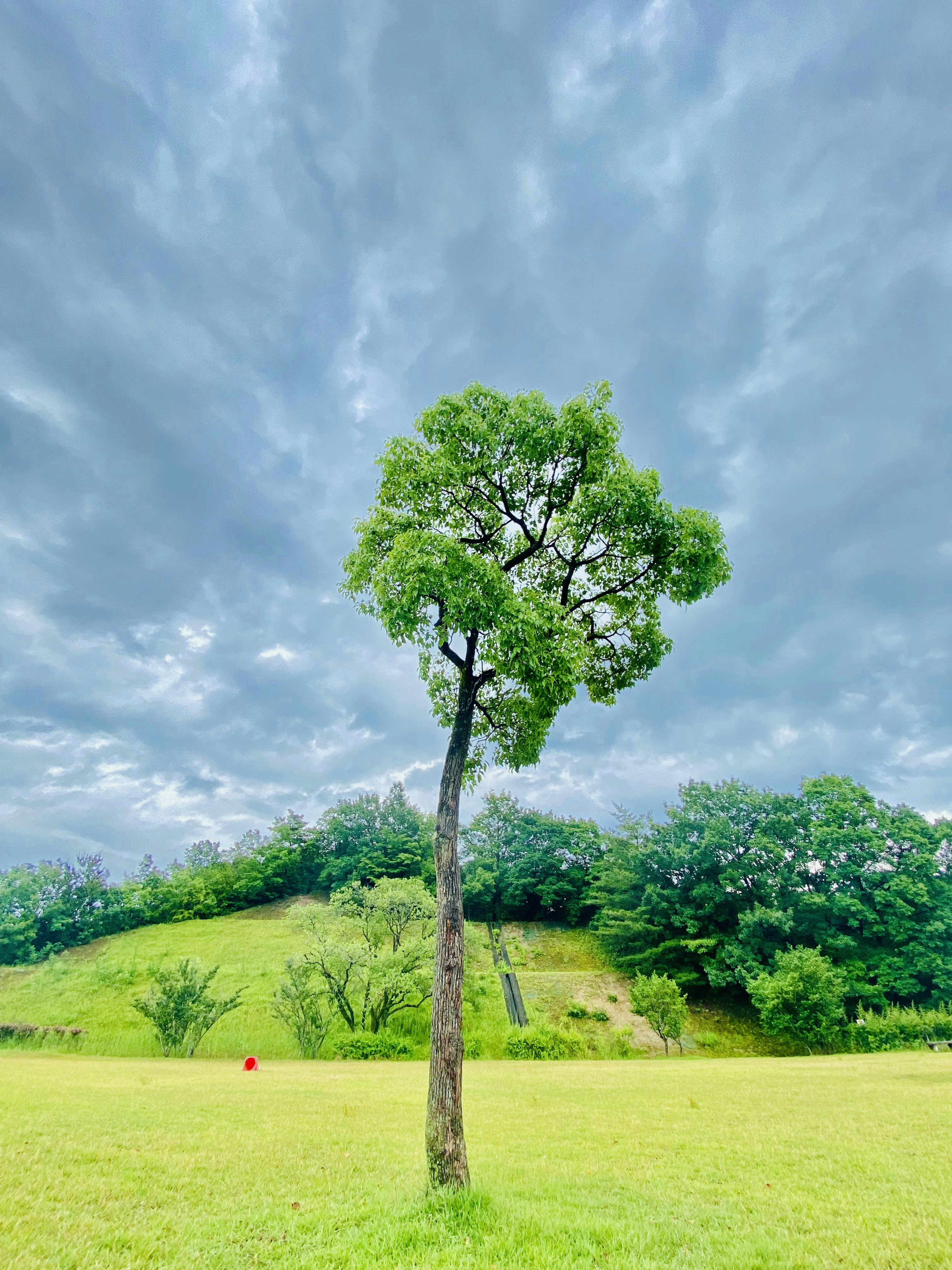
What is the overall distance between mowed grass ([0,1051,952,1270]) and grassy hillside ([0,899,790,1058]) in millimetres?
18035

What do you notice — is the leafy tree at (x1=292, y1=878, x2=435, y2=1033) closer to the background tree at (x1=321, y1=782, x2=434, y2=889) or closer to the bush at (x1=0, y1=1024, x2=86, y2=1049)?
the bush at (x1=0, y1=1024, x2=86, y2=1049)

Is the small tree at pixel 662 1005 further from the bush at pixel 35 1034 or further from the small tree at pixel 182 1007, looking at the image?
the bush at pixel 35 1034

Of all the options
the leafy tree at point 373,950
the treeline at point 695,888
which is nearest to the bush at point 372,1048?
the leafy tree at point 373,950

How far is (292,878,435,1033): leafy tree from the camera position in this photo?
84.8 feet

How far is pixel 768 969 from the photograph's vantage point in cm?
3300

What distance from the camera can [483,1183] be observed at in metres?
6.14

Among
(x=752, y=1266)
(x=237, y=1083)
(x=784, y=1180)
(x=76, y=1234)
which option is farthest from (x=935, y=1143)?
(x=237, y=1083)

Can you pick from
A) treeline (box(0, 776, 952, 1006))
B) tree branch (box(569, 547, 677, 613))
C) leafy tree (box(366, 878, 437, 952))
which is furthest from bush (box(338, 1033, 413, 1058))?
tree branch (box(569, 547, 677, 613))

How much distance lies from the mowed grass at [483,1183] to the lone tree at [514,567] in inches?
79.5

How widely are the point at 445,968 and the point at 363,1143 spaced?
371 cm

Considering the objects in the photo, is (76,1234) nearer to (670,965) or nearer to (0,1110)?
(0,1110)

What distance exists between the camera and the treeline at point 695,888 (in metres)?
33.3

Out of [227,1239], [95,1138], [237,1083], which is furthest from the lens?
[237,1083]

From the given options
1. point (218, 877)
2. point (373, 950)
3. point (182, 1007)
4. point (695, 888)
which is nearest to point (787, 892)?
point (695, 888)
